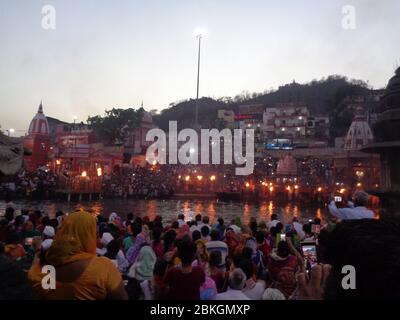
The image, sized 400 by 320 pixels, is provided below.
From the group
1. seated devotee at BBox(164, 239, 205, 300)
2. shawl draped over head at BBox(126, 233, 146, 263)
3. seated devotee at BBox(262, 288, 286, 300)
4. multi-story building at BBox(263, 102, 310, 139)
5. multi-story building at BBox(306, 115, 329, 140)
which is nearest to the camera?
seated devotee at BBox(262, 288, 286, 300)

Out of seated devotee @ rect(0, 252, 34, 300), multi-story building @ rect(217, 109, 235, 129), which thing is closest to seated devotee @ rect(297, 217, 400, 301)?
seated devotee @ rect(0, 252, 34, 300)

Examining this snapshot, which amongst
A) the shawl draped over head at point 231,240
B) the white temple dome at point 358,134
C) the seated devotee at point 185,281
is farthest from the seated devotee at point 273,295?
the white temple dome at point 358,134

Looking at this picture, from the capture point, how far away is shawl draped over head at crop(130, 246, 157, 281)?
599 centimetres

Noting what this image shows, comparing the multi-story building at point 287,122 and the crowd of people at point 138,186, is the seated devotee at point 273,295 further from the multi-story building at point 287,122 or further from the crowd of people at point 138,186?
the multi-story building at point 287,122

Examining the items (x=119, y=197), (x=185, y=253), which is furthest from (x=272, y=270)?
(x=119, y=197)

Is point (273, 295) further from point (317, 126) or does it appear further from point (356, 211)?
point (317, 126)

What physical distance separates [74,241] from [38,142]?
52.1 meters

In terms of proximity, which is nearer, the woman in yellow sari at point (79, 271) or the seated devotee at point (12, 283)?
the seated devotee at point (12, 283)

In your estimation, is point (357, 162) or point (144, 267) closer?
point (144, 267)

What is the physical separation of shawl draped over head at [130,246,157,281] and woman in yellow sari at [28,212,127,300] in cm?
301

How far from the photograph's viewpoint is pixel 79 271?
2.95 metres

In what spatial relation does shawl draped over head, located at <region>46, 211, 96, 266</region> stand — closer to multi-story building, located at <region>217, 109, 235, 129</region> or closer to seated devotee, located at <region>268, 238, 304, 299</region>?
seated devotee, located at <region>268, 238, 304, 299</region>

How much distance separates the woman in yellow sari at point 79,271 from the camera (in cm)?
292

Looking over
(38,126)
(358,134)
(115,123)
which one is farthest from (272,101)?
(38,126)
